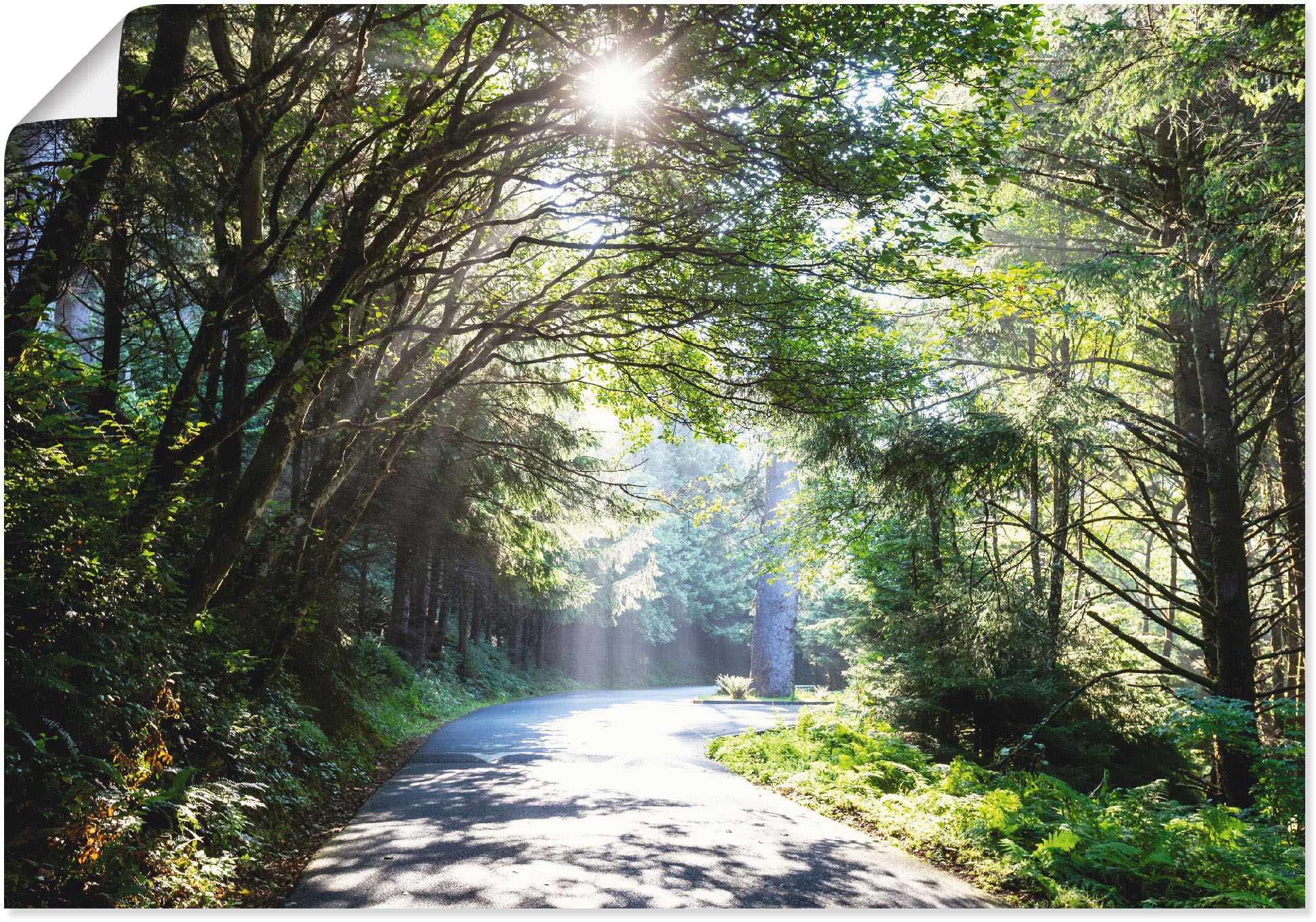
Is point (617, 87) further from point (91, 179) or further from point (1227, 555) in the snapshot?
point (1227, 555)

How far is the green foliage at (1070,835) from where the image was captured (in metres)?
3.62

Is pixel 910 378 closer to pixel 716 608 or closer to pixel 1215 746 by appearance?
pixel 1215 746

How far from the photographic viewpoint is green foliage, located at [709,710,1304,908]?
3617 mm

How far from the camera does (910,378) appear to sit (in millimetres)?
7164

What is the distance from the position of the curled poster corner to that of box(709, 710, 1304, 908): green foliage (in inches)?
234

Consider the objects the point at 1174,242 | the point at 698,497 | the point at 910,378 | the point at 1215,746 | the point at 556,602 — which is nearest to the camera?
the point at 1174,242

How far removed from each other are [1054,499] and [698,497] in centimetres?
398

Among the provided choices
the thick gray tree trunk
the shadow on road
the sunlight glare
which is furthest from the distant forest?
the thick gray tree trunk

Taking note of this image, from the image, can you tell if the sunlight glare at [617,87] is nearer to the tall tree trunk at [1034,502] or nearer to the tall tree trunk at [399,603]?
the tall tree trunk at [1034,502]

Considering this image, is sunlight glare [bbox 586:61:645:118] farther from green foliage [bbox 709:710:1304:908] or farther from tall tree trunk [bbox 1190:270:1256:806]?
green foliage [bbox 709:710:1304:908]

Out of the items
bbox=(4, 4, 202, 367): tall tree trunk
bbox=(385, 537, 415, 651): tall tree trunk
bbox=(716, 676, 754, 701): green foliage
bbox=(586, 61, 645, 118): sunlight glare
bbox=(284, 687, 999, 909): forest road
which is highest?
bbox=(586, 61, 645, 118): sunlight glare

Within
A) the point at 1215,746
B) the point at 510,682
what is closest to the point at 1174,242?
the point at 1215,746

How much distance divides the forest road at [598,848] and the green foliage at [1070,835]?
0.29m

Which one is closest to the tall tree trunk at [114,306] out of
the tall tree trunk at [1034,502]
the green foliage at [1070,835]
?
the green foliage at [1070,835]
